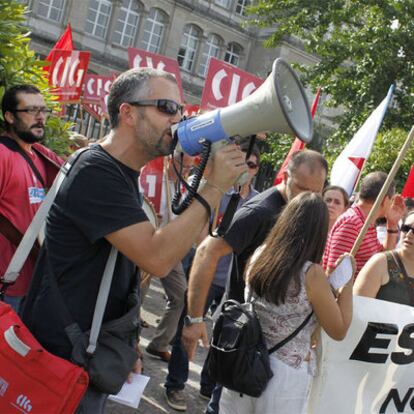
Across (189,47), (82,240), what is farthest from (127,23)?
(82,240)

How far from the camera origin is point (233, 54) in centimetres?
3800

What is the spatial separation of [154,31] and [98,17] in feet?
10.5

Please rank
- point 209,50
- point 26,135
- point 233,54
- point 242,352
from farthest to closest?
point 233,54
point 209,50
point 26,135
point 242,352

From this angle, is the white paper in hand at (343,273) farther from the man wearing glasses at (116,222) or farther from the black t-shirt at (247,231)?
the man wearing glasses at (116,222)

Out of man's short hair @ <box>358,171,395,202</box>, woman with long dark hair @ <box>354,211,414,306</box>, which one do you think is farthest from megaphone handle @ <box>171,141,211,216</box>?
man's short hair @ <box>358,171,395,202</box>

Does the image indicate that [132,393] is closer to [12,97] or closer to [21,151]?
[21,151]

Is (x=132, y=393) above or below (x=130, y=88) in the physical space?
below

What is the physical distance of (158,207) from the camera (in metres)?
6.16

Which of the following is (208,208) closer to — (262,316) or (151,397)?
(262,316)

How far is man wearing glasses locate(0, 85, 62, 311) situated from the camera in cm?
337

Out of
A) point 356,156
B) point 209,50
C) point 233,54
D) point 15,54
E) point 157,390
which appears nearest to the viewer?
point 15,54

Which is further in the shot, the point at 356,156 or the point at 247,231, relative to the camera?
the point at 356,156

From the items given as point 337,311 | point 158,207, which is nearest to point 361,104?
point 158,207

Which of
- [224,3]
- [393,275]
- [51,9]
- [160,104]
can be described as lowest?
[393,275]
